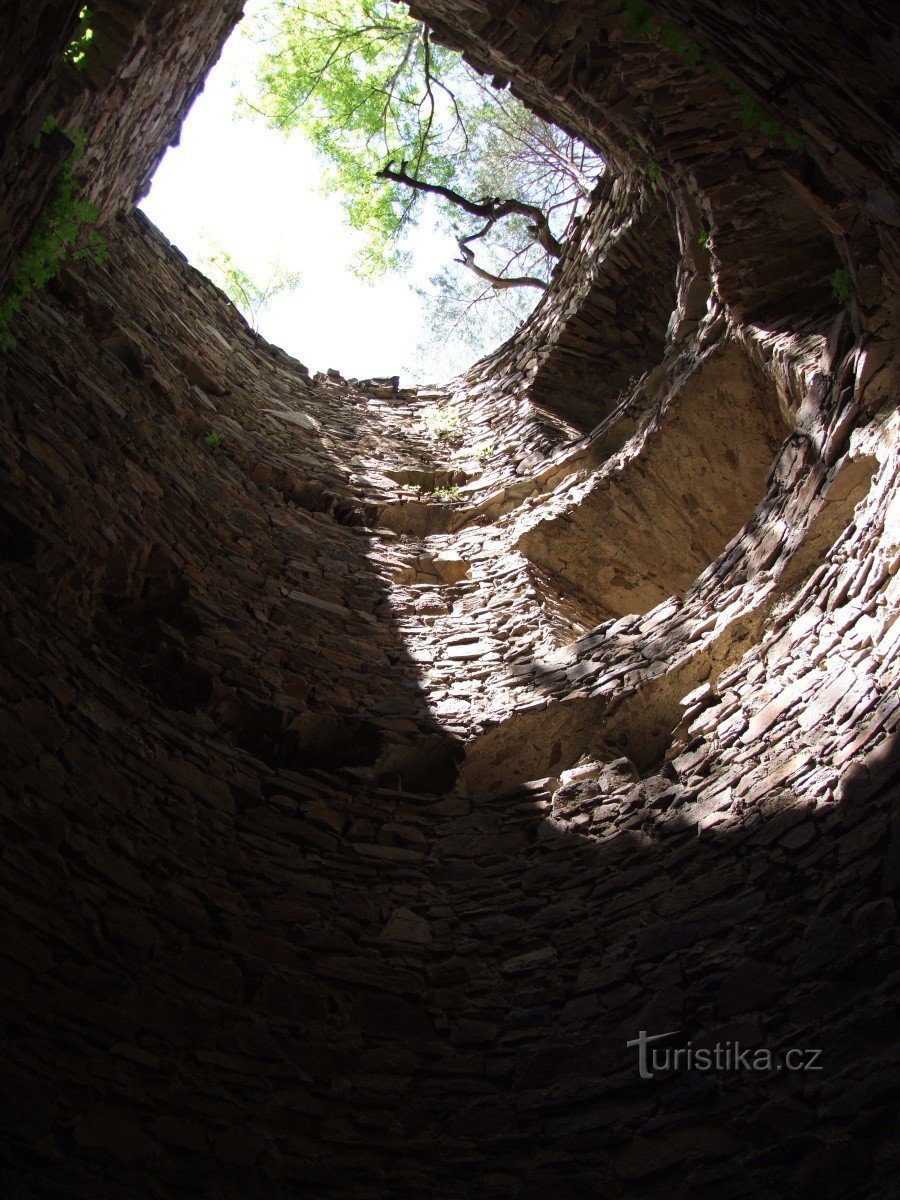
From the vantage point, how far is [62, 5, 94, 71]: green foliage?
594cm

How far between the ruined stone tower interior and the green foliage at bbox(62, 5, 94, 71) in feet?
0.29

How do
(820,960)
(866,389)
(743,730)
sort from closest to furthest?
(820,960)
(743,730)
(866,389)

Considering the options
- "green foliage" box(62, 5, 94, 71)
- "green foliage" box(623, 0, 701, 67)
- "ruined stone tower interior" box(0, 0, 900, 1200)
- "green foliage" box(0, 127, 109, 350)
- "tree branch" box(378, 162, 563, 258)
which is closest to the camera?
"ruined stone tower interior" box(0, 0, 900, 1200)

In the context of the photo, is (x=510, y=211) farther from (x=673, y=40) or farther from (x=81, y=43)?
(x=81, y=43)

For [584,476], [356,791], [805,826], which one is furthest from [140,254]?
[805,826]

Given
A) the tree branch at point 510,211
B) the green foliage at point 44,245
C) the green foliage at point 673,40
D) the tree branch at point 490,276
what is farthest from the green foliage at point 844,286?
the tree branch at point 490,276

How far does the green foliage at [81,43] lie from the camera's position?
5.94 meters

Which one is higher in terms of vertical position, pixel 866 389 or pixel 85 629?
pixel 866 389

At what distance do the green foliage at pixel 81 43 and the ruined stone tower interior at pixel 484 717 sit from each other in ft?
0.29

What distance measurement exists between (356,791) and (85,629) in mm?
1709

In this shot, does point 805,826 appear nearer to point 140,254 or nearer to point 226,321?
point 140,254

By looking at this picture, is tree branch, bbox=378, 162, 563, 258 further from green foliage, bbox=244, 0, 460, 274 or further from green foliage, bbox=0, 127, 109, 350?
green foliage, bbox=0, 127, 109, 350

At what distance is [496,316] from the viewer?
18219 mm

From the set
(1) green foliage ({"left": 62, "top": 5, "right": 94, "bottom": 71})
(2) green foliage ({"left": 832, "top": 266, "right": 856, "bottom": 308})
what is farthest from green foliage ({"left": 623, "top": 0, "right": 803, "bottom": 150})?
(1) green foliage ({"left": 62, "top": 5, "right": 94, "bottom": 71})
